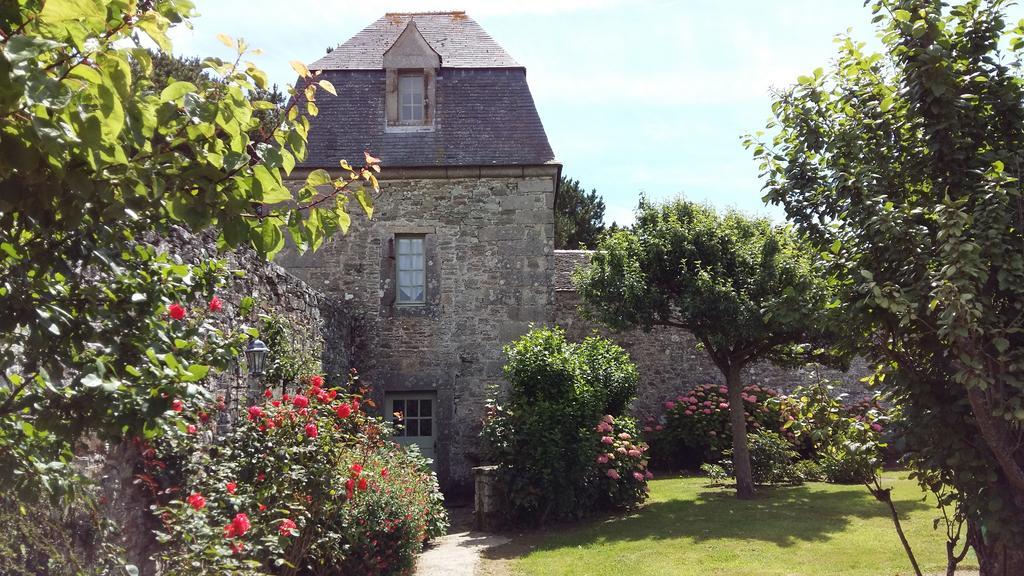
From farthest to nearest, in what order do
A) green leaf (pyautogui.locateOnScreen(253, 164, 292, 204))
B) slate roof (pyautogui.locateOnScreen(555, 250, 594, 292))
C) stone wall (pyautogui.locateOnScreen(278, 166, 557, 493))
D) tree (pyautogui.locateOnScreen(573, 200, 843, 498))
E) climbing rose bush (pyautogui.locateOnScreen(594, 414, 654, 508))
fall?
1. slate roof (pyautogui.locateOnScreen(555, 250, 594, 292))
2. stone wall (pyautogui.locateOnScreen(278, 166, 557, 493))
3. tree (pyautogui.locateOnScreen(573, 200, 843, 498))
4. climbing rose bush (pyautogui.locateOnScreen(594, 414, 654, 508))
5. green leaf (pyautogui.locateOnScreen(253, 164, 292, 204))

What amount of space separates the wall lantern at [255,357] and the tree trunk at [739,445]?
273 inches

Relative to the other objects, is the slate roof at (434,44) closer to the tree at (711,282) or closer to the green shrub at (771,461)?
the tree at (711,282)

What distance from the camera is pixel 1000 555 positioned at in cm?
409

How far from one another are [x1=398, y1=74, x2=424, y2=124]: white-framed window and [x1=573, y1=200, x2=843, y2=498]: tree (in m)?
3.78

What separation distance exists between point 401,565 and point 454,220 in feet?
21.5

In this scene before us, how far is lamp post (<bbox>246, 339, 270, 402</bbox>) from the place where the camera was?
6823mm

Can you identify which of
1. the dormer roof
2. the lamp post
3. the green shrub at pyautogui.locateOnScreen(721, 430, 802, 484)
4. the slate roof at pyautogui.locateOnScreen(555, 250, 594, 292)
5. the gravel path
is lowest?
the gravel path

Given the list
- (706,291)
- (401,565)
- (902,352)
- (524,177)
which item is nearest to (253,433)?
(401,565)

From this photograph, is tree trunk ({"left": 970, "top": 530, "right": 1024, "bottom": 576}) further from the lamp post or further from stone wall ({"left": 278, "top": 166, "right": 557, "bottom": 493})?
stone wall ({"left": 278, "top": 166, "right": 557, "bottom": 493})

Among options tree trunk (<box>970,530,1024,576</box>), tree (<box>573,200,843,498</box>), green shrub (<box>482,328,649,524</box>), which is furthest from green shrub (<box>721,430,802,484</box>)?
tree trunk (<box>970,530,1024,576</box>)

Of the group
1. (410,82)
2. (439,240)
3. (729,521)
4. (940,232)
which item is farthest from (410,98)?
(940,232)

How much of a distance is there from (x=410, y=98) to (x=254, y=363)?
728cm

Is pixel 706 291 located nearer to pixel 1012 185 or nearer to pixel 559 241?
pixel 1012 185

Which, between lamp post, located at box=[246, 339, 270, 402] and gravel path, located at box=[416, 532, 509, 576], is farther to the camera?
gravel path, located at box=[416, 532, 509, 576]
